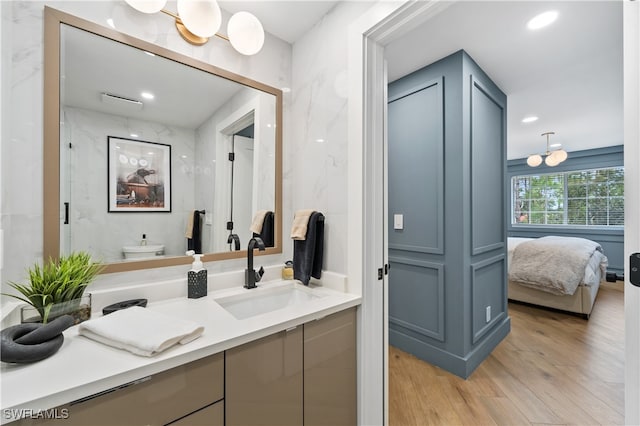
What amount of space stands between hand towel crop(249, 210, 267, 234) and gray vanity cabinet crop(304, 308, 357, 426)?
0.70 metres

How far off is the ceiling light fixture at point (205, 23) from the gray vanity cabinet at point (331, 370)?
1375 millimetres

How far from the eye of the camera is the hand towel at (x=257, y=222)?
1617 mm

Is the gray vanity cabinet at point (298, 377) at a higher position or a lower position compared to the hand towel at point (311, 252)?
lower

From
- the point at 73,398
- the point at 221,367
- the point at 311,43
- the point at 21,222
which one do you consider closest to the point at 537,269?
the point at 311,43

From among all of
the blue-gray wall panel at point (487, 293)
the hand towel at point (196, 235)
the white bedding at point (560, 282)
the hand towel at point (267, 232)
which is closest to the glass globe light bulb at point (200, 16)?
the hand towel at point (196, 235)

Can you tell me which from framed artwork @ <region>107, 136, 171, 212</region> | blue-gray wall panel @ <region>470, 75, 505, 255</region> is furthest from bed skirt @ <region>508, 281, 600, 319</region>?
framed artwork @ <region>107, 136, 171, 212</region>

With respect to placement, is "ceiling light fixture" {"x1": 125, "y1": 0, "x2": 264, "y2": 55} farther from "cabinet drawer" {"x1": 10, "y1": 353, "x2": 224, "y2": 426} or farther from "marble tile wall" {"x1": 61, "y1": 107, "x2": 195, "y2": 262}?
"cabinet drawer" {"x1": 10, "y1": 353, "x2": 224, "y2": 426}

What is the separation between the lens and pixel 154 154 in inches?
51.2

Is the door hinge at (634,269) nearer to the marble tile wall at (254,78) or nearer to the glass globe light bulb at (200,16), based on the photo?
the marble tile wall at (254,78)

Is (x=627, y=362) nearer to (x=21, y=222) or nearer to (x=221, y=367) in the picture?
(x=221, y=367)

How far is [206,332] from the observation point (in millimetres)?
885

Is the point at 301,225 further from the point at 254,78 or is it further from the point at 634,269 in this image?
the point at 634,269

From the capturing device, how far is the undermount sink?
51.9 inches

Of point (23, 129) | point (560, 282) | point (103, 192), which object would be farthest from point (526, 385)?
point (23, 129)
